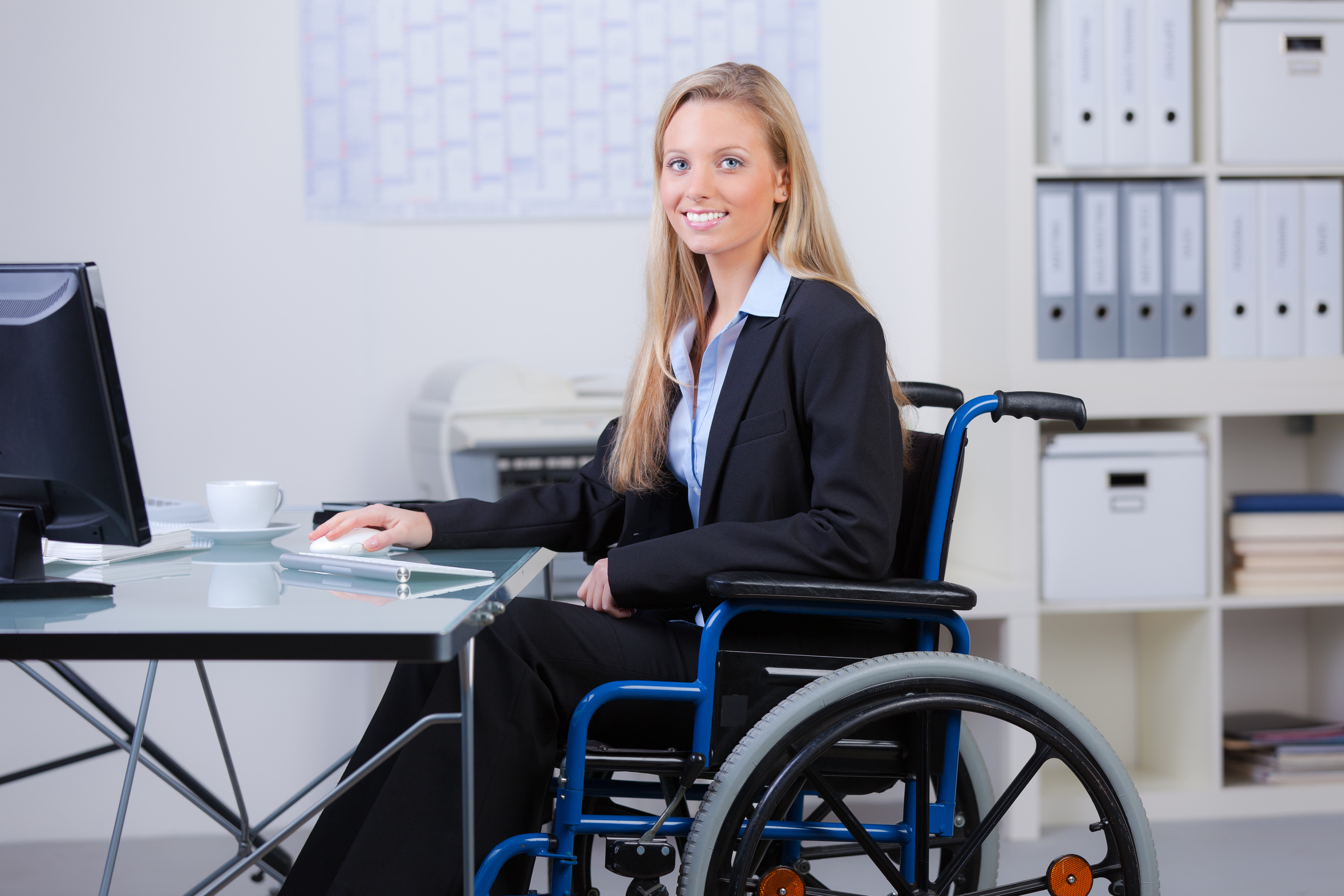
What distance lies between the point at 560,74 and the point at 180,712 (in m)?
1.61

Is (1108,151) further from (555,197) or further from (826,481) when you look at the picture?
(826,481)

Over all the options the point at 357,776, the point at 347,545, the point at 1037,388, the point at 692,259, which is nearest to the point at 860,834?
the point at 357,776

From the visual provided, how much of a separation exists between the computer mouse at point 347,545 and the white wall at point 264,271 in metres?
1.31

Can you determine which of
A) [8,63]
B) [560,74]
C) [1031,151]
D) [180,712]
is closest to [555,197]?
[560,74]

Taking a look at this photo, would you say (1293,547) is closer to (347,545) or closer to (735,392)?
(735,392)

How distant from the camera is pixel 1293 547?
230cm

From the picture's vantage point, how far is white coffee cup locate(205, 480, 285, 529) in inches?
51.3

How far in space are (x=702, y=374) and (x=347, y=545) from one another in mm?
465

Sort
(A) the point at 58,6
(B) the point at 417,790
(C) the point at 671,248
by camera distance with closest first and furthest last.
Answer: (B) the point at 417,790 < (C) the point at 671,248 < (A) the point at 58,6

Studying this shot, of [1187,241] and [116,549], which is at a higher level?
[1187,241]

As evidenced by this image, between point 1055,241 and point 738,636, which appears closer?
point 738,636

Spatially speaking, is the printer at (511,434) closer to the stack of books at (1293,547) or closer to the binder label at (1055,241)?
the binder label at (1055,241)

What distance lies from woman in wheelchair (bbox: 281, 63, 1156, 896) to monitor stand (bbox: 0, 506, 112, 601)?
10.2 inches

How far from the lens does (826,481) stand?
1176mm
